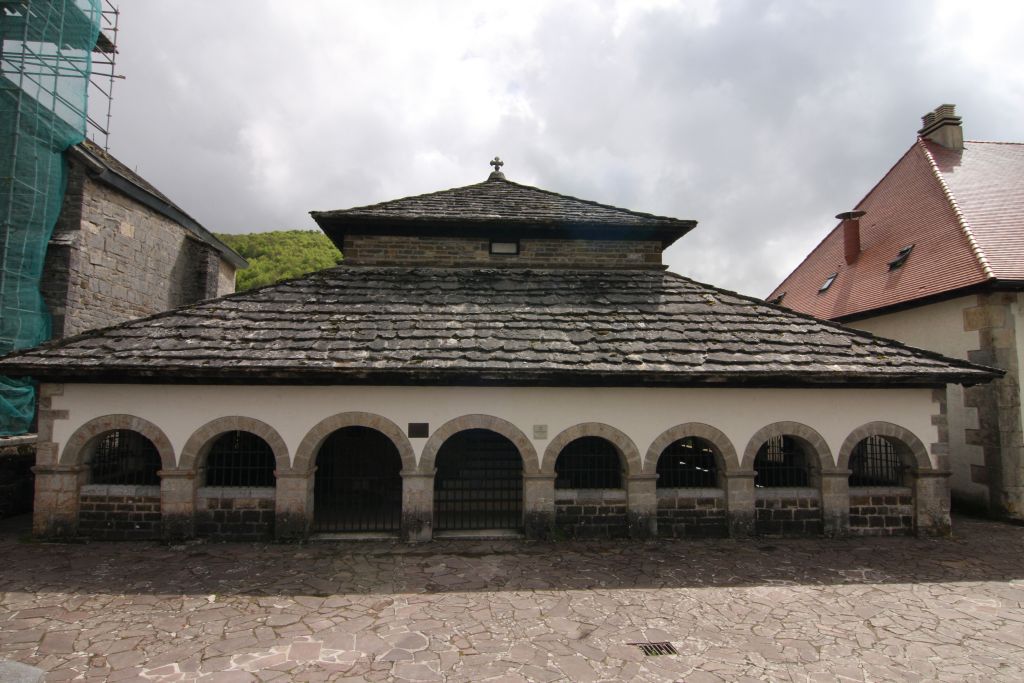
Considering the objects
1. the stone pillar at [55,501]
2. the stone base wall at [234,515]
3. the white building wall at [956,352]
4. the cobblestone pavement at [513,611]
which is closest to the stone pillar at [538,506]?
the cobblestone pavement at [513,611]

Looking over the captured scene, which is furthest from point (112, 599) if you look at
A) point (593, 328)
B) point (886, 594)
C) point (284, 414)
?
point (886, 594)

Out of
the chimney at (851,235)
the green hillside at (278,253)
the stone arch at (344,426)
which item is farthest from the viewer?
the green hillside at (278,253)

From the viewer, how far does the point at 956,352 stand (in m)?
10.5

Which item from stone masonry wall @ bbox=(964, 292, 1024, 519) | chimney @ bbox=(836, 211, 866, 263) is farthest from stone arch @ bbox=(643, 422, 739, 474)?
chimney @ bbox=(836, 211, 866, 263)

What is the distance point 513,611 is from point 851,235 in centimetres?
1582

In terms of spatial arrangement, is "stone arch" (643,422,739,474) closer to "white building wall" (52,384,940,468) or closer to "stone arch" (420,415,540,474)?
"white building wall" (52,384,940,468)

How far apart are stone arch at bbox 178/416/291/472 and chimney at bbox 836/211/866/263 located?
16399 millimetres

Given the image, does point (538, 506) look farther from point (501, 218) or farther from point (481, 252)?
point (501, 218)

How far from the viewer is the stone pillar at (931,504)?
818 centimetres

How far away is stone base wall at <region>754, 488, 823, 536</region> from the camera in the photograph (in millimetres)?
8117

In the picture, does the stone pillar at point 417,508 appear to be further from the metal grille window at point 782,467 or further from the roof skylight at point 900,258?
the roof skylight at point 900,258

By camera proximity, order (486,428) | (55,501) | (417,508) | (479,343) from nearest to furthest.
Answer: (55,501), (417,508), (486,428), (479,343)

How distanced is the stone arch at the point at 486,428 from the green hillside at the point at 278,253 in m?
34.7

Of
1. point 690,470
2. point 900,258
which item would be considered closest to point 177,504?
point 690,470
